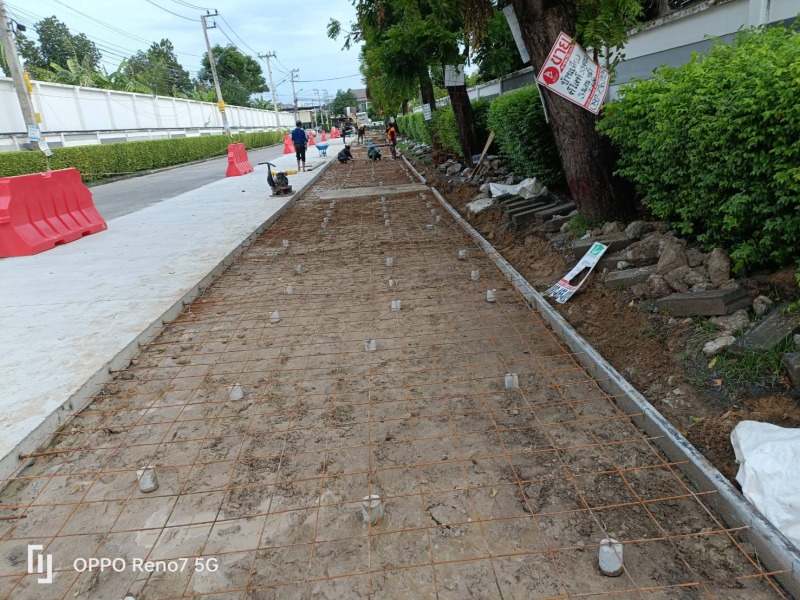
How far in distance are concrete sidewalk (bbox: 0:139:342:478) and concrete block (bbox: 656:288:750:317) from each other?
434 centimetres

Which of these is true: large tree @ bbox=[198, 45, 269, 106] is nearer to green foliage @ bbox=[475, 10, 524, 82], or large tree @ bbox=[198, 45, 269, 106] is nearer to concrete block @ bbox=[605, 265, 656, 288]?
green foliage @ bbox=[475, 10, 524, 82]

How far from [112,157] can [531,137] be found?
2375 cm

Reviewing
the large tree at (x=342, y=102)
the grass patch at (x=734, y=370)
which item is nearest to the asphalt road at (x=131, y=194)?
the grass patch at (x=734, y=370)

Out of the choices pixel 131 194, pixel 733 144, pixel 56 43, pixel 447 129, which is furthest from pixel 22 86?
pixel 56 43

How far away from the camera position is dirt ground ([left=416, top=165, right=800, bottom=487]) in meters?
2.76

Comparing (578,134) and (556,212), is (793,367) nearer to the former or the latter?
(578,134)

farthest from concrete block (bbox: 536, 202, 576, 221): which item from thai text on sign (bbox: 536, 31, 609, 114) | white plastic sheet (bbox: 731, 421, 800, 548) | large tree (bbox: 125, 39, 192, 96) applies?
large tree (bbox: 125, 39, 192, 96)

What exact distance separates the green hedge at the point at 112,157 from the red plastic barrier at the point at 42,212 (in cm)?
1244

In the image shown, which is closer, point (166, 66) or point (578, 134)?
point (578, 134)

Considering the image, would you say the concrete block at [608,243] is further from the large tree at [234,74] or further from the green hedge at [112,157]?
the large tree at [234,74]

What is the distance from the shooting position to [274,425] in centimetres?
332

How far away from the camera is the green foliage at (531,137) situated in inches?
302

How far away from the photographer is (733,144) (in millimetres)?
3373

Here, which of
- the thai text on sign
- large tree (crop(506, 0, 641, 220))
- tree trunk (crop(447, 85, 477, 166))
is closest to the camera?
the thai text on sign
